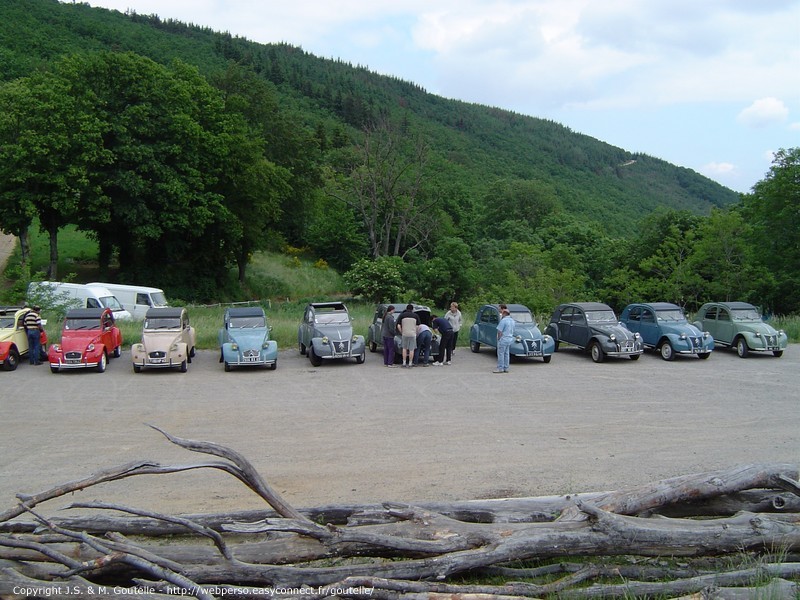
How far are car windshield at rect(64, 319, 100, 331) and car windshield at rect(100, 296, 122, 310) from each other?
9.99 meters

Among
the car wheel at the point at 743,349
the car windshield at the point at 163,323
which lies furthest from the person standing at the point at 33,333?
the car wheel at the point at 743,349

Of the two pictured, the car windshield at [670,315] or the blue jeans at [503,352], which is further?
the car windshield at [670,315]

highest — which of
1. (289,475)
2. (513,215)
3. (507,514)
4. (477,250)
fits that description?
(513,215)

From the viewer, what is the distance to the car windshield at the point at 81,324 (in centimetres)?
1959

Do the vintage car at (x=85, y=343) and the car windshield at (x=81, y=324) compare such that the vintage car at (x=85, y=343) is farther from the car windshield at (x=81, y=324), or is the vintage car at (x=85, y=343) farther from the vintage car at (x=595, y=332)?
the vintage car at (x=595, y=332)

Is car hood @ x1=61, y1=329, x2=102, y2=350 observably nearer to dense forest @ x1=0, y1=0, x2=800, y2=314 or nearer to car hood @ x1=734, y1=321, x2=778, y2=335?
dense forest @ x1=0, y1=0, x2=800, y2=314

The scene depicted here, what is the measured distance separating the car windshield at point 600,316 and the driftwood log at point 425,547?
16311 millimetres

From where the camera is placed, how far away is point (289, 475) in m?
9.15

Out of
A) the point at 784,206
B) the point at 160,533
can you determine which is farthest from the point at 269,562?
the point at 784,206

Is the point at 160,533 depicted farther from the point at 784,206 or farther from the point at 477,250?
the point at 477,250

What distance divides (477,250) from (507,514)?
61023mm

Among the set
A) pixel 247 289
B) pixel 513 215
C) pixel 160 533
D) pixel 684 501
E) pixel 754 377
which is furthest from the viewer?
pixel 513 215

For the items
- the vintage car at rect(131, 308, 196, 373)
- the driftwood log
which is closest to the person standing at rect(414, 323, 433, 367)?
the vintage car at rect(131, 308, 196, 373)

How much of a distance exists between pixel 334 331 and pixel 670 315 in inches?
450
